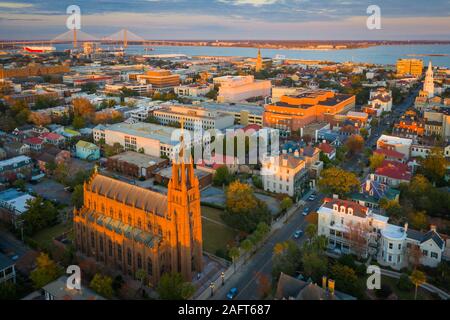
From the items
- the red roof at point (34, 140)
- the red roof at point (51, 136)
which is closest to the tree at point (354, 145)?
the red roof at point (51, 136)

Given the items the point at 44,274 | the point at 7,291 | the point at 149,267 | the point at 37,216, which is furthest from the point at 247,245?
the point at 37,216

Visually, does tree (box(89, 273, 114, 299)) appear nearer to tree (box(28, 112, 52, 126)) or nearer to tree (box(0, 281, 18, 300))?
tree (box(0, 281, 18, 300))

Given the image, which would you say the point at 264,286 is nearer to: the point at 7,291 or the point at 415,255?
the point at 415,255

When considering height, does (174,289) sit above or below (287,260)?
below

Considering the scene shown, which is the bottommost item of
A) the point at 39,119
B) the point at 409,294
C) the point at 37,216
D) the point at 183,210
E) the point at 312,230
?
the point at 409,294

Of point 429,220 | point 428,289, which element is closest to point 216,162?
point 429,220

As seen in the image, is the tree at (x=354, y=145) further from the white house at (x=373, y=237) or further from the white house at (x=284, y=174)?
the white house at (x=373, y=237)

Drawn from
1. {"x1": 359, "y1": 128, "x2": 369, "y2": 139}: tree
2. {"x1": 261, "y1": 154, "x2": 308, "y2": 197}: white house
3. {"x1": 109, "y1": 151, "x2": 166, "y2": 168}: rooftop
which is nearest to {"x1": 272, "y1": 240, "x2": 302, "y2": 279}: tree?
{"x1": 261, "y1": 154, "x2": 308, "y2": 197}: white house
